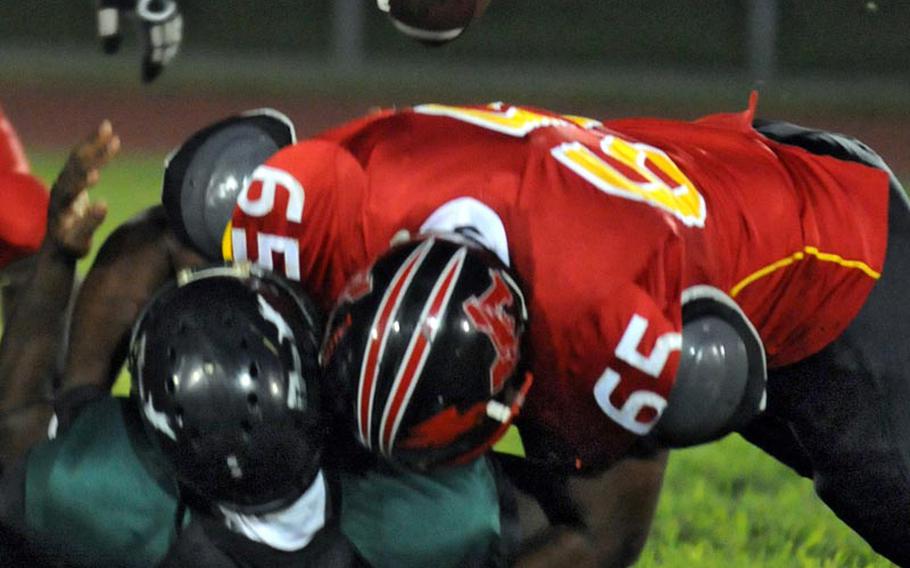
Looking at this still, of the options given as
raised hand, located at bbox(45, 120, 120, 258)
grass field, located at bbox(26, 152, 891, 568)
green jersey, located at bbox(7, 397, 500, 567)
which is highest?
raised hand, located at bbox(45, 120, 120, 258)

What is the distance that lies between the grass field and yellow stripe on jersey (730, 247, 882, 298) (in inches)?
37.5

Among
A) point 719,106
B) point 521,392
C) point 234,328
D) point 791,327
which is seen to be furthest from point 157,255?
point 719,106

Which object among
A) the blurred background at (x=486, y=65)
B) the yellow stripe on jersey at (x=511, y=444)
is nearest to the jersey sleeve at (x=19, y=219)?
the yellow stripe on jersey at (x=511, y=444)

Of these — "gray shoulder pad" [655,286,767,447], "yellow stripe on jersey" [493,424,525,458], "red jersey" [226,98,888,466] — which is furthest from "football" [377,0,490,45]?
"yellow stripe on jersey" [493,424,525,458]

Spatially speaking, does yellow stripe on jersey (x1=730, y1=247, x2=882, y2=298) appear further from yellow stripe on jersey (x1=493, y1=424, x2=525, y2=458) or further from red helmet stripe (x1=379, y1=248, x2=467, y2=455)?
yellow stripe on jersey (x1=493, y1=424, x2=525, y2=458)

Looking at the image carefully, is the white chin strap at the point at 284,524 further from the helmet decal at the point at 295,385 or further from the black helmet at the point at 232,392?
the helmet decal at the point at 295,385

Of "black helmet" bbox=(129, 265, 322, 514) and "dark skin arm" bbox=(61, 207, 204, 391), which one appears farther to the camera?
"dark skin arm" bbox=(61, 207, 204, 391)

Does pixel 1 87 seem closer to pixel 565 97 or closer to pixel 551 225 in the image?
pixel 565 97

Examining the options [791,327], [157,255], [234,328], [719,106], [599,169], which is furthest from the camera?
[719,106]

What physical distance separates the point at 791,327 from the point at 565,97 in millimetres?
9122

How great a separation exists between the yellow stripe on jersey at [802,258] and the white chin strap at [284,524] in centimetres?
85

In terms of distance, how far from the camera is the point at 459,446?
271cm

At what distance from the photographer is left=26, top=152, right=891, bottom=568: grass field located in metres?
3.80

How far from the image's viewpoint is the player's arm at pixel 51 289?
317 centimetres
